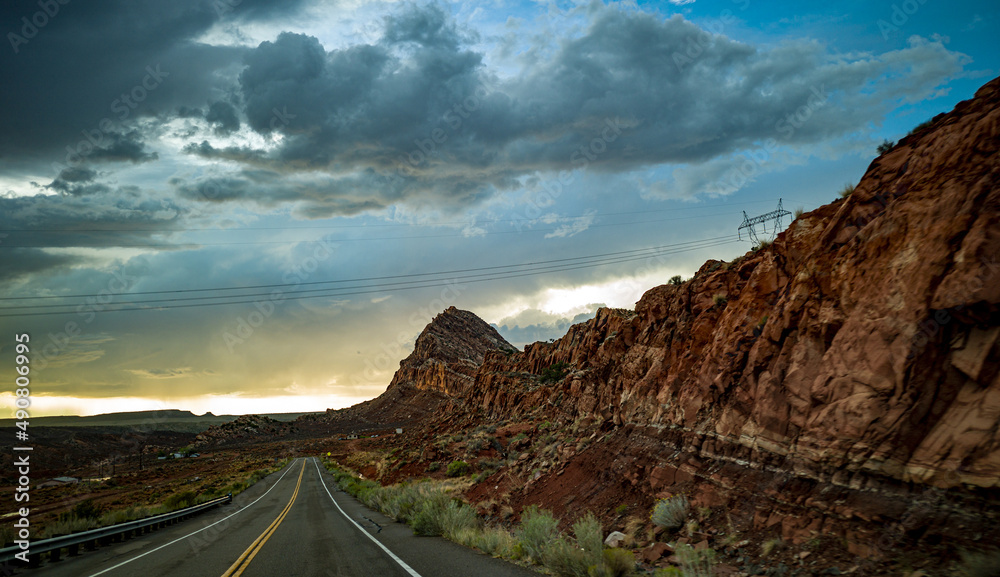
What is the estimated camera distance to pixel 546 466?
21.0m

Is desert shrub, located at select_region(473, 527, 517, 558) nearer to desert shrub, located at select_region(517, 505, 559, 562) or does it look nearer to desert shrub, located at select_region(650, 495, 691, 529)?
desert shrub, located at select_region(517, 505, 559, 562)

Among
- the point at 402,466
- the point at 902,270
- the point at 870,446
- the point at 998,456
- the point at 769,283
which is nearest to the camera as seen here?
the point at 998,456

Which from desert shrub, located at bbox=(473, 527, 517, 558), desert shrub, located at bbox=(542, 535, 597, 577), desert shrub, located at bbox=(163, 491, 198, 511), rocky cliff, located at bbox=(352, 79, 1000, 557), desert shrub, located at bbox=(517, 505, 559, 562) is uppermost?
rocky cliff, located at bbox=(352, 79, 1000, 557)

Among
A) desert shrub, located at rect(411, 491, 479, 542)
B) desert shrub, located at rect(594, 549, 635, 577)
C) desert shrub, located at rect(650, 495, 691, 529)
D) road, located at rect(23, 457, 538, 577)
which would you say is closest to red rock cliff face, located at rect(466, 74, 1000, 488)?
desert shrub, located at rect(650, 495, 691, 529)

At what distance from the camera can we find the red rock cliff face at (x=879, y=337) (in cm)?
786

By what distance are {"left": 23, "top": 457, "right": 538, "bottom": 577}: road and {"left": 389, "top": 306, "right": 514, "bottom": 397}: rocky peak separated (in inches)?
4243

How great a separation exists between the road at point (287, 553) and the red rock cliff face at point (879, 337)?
6695mm

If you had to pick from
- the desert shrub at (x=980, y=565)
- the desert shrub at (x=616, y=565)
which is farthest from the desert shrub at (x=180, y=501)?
the desert shrub at (x=980, y=565)

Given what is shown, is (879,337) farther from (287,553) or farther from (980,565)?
(287,553)

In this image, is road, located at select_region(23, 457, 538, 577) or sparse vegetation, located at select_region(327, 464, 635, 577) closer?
sparse vegetation, located at select_region(327, 464, 635, 577)

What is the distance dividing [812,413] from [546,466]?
12810mm

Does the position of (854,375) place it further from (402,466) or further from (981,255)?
(402,466)

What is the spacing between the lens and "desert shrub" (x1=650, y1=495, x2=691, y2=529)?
11445mm

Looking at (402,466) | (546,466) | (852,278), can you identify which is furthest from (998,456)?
(402,466)
